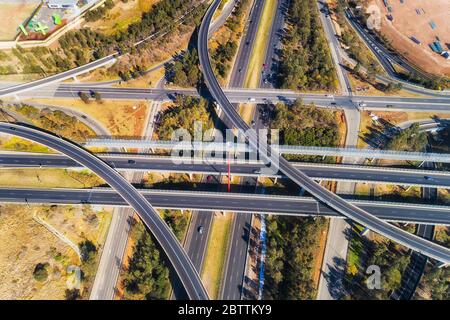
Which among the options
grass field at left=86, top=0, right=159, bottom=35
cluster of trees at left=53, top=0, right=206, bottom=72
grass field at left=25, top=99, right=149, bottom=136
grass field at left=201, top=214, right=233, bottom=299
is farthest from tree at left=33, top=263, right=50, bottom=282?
grass field at left=86, top=0, right=159, bottom=35

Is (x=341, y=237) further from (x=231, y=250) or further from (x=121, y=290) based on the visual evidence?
(x=121, y=290)

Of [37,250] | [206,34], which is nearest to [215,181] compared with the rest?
[37,250]

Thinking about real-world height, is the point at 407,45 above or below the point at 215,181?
above

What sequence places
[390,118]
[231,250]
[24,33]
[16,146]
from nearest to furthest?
1. [231,250]
2. [16,146]
3. [390,118]
4. [24,33]

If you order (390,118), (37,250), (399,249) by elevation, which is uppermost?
(390,118)

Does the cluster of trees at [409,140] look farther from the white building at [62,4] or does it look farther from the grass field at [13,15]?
the grass field at [13,15]

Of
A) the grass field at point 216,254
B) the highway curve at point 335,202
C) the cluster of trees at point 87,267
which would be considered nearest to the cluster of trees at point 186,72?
the highway curve at point 335,202
